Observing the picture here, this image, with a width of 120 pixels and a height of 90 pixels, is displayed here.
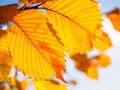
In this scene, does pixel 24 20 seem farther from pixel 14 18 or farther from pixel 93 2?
pixel 93 2

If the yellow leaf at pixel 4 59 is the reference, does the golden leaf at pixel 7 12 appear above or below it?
above

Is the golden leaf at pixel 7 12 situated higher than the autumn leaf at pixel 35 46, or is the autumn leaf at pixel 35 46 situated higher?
the golden leaf at pixel 7 12

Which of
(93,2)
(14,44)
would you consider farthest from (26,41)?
(93,2)

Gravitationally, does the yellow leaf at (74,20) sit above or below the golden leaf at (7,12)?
below
